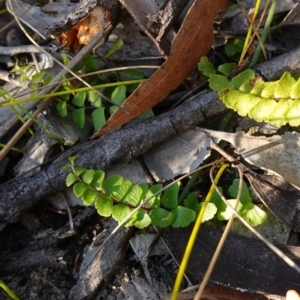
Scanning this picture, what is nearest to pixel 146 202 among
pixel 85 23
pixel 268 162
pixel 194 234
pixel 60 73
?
pixel 194 234

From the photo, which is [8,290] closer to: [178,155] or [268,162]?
[178,155]

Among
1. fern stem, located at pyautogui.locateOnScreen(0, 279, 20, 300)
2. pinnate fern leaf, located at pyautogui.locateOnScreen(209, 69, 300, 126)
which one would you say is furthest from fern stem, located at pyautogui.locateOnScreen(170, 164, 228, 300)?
fern stem, located at pyautogui.locateOnScreen(0, 279, 20, 300)

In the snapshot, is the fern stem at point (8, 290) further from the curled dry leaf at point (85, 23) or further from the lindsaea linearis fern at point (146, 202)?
the curled dry leaf at point (85, 23)

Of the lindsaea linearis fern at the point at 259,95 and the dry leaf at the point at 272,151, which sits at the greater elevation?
the lindsaea linearis fern at the point at 259,95

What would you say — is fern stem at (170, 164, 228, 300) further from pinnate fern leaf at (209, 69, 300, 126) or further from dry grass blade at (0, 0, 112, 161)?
dry grass blade at (0, 0, 112, 161)

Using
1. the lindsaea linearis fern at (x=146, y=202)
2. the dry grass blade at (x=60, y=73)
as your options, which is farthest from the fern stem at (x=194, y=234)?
the dry grass blade at (x=60, y=73)

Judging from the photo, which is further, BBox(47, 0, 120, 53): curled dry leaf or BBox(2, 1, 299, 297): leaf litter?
BBox(47, 0, 120, 53): curled dry leaf

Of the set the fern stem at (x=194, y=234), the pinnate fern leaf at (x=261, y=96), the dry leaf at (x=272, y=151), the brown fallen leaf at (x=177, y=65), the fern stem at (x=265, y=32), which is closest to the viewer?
the fern stem at (x=194, y=234)

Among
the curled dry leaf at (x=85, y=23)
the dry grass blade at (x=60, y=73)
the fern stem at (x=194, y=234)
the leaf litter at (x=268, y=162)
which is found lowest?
the leaf litter at (x=268, y=162)

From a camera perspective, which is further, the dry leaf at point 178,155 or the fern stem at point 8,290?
the dry leaf at point 178,155
